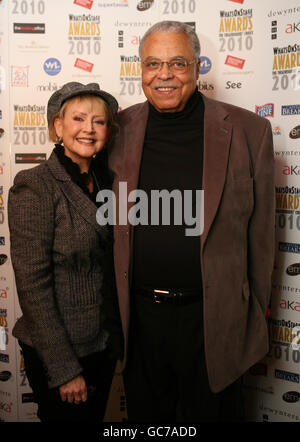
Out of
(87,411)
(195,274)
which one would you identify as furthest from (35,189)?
(87,411)

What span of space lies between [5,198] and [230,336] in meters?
1.55

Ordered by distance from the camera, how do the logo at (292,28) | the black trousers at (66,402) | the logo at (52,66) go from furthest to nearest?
the logo at (52,66)
the logo at (292,28)
the black trousers at (66,402)

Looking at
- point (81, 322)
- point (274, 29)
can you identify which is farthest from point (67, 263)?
point (274, 29)

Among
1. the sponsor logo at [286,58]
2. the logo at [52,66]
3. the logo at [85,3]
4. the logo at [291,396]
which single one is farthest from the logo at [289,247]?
the logo at [85,3]

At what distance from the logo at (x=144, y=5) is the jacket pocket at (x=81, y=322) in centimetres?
169

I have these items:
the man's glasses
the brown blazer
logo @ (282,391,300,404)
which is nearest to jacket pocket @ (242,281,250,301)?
the brown blazer

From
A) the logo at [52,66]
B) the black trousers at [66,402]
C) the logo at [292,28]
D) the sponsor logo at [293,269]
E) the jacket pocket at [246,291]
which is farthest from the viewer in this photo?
the logo at [52,66]

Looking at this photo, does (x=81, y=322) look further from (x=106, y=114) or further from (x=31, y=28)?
(x=31, y=28)

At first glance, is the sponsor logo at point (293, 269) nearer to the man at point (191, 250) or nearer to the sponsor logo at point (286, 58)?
the man at point (191, 250)

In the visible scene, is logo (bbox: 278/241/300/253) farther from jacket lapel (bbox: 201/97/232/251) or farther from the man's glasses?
the man's glasses

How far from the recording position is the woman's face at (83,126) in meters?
1.46

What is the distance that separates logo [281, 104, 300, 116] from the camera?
2078 millimetres

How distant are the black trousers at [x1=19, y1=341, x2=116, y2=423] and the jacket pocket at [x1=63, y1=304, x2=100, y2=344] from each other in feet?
0.33

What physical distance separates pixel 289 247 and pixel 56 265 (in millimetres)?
1335
